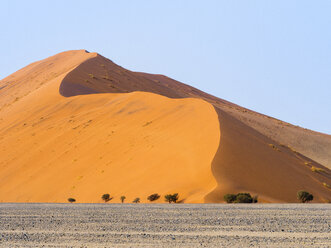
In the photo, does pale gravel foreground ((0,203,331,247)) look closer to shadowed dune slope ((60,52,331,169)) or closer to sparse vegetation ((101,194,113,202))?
sparse vegetation ((101,194,113,202))

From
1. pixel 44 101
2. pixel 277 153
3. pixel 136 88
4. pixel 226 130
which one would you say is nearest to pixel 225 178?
pixel 226 130

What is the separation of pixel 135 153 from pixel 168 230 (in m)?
28.6

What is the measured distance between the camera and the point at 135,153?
144ft

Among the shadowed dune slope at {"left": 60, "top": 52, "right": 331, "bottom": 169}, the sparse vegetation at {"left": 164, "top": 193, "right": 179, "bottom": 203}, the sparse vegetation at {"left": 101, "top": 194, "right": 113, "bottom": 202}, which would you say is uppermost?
the shadowed dune slope at {"left": 60, "top": 52, "right": 331, "bottom": 169}

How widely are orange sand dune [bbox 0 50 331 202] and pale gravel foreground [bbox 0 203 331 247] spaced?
1320cm

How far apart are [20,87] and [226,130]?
51.6m

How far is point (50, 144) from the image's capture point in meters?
53.2

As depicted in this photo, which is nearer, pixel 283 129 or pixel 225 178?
pixel 225 178

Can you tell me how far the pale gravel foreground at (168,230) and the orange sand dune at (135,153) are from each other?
520 inches

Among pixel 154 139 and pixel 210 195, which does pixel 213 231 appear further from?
pixel 154 139

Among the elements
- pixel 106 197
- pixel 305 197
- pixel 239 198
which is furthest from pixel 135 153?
pixel 239 198

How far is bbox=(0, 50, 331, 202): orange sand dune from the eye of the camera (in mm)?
36969

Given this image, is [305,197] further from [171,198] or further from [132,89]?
[132,89]

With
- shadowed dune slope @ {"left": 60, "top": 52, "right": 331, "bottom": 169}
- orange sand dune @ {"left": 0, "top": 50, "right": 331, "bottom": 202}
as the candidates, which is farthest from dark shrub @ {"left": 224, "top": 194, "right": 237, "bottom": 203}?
shadowed dune slope @ {"left": 60, "top": 52, "right": 331, "bottom": 169}
